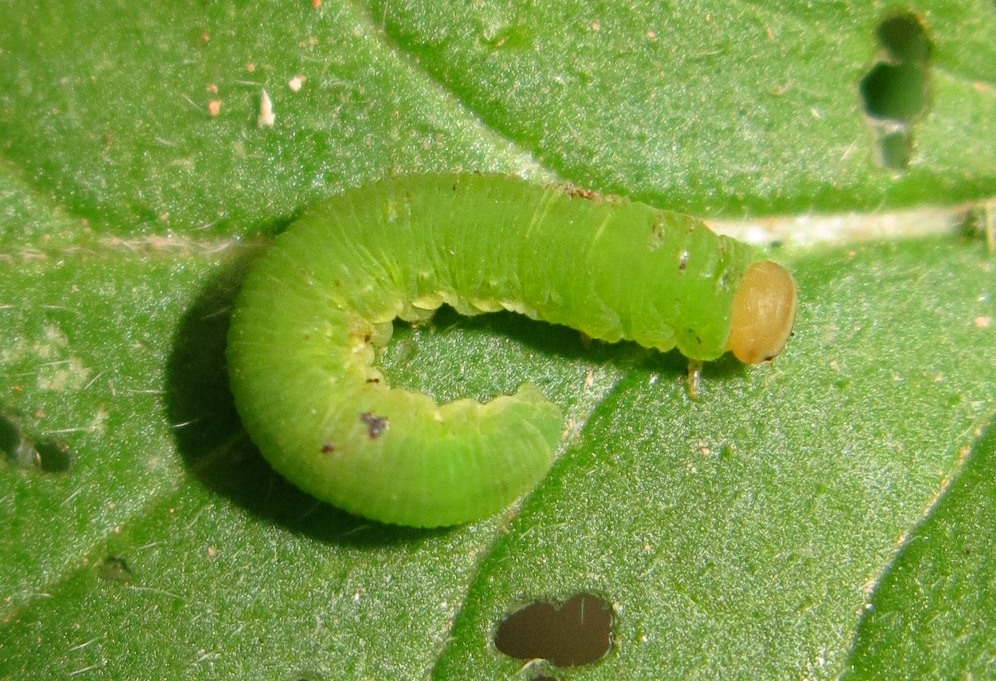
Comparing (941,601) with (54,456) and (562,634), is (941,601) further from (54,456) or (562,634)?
(54,456)

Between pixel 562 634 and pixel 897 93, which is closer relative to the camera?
pixel 562 634

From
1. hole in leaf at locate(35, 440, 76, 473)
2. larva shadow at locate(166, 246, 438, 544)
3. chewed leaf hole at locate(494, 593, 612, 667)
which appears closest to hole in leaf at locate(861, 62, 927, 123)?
chewed leaf hole at locate(494, 593, 612, 667)

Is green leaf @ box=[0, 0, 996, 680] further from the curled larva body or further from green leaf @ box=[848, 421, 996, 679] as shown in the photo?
the curled larva body

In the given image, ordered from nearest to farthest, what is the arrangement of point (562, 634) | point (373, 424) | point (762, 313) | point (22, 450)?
point (373, 424)
point (22, 450)
point (762, 313)
point (562, 634)

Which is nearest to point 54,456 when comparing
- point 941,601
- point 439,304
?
point 439,304

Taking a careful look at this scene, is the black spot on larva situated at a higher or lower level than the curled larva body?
lower

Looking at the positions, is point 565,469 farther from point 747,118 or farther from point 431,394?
point 747,118

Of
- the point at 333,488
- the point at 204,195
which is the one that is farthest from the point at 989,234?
the point at 204,195
